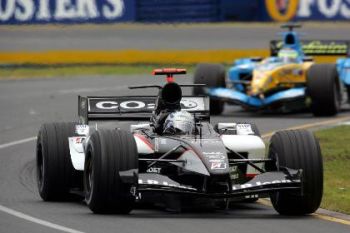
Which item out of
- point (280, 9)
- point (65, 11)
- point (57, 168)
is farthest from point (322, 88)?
point (65, 11)

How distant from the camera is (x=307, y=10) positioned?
3709 centimetres

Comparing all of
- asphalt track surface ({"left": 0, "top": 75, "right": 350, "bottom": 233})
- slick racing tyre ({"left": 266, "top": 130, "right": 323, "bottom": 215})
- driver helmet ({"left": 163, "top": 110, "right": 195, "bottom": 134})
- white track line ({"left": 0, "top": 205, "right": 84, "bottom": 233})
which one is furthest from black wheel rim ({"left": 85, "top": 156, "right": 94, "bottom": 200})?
slick racing tyre ({"left": 266, "top": 130, "right": 323, "bottom": 215})

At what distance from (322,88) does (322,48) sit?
138 inches

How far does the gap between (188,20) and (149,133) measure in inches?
932

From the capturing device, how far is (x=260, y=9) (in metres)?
37.0

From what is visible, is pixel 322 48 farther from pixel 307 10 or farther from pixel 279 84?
pixel 307 10

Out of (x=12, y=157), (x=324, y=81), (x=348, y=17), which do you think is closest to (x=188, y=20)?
(x=348, y=17)

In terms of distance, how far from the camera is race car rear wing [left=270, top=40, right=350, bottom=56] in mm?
27594

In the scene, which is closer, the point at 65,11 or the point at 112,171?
the point at 112,171

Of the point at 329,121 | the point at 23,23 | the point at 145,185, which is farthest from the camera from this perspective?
the point at 23,23

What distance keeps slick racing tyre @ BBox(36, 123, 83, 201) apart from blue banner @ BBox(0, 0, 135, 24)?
75.8 ft

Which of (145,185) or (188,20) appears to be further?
(188,20)

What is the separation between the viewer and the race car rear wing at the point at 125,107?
48.1ft

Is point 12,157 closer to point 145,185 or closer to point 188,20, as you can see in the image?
point 145,185
